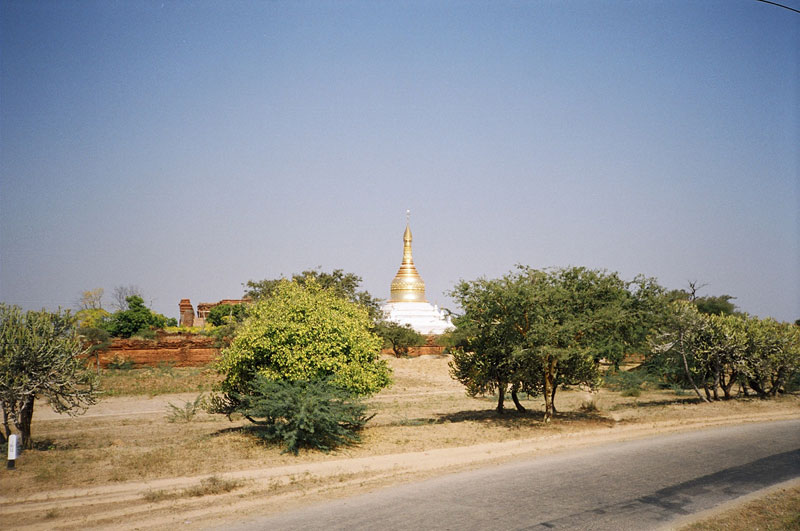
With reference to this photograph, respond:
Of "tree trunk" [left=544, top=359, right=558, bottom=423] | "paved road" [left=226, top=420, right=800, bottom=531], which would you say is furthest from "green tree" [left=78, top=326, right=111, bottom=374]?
"paved road" [left=226, top=420, right=800, bottom=531]

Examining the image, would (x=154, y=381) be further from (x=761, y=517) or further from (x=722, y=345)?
(x=761, y=517)

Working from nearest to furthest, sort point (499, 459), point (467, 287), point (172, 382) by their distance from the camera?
point (499, 459)
point (467, 287)
point (172, 382)

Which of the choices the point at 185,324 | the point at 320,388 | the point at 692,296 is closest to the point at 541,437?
the point at 320,388

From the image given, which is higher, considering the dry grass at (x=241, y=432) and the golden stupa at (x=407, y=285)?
the golden stupa at (x=407, y=285)

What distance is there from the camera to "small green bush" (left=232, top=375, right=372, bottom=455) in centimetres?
1259

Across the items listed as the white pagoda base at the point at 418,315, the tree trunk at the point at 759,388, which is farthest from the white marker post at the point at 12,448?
the white pagoda base at the point at 418,315

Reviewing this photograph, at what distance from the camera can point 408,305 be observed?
71.0 meters

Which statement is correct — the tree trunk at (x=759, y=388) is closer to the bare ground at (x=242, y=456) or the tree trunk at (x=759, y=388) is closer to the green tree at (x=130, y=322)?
the bare ground at (x=242, y=456)

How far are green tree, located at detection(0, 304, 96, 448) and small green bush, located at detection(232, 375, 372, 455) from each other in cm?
375

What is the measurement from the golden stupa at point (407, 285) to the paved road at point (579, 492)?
58.3 meters

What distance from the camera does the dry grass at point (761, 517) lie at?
8000mm

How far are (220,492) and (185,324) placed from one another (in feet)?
250

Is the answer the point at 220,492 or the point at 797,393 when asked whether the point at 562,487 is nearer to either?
the point at 220,492

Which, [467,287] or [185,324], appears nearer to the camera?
[467,287]
